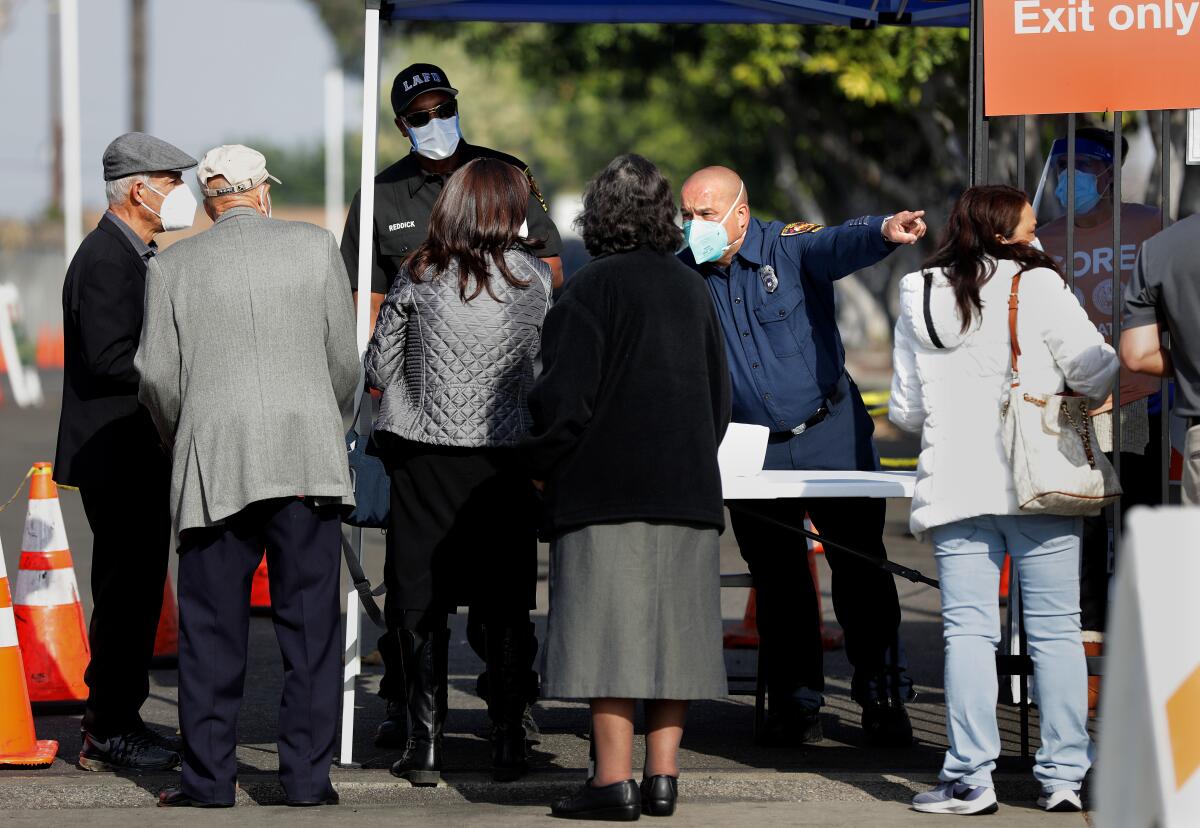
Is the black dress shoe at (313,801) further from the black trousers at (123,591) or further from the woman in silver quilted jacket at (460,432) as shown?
the black trousers at (123,591)

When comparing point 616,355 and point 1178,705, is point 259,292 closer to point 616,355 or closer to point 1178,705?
point 616,355

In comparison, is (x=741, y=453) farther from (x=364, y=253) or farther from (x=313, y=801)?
(x=313, y=801)

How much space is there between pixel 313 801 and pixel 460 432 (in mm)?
1170

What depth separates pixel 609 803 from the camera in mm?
5090

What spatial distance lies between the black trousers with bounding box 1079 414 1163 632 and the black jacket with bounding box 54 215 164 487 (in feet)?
10.4

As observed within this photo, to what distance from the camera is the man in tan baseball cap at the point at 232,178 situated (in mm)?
5355

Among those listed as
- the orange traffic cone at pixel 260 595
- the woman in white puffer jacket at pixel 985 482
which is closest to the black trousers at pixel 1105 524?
the woman in white puffer jacket at pixel 985 482

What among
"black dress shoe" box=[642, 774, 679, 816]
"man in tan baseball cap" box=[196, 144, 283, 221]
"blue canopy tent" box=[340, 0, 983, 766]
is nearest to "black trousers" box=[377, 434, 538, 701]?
"blue canopy tent" box=[340, 0, 983, 766]

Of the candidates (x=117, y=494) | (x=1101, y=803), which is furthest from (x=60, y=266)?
(x=1101, y=803)

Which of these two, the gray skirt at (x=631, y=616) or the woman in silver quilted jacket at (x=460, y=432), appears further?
the woman in silver quilted jacket at (x=460, y=432)

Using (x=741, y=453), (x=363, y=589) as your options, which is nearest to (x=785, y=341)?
(x=741, y=453)

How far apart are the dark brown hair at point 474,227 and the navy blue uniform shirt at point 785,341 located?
1.00 meters

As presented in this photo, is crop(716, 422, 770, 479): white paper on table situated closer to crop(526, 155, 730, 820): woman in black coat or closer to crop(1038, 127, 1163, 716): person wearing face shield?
crop(526, 155, 730, 820): woman in black coat

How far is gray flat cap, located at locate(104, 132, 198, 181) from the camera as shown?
19.2ft
